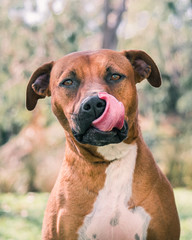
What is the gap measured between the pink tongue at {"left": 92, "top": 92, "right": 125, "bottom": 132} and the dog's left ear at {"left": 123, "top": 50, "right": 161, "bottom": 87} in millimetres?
881

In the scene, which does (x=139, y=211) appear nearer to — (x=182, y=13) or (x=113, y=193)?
(x=113, y=193)

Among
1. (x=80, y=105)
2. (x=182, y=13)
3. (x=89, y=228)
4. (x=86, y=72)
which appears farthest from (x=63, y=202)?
(x=182, y=13)

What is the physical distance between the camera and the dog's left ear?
3.39m

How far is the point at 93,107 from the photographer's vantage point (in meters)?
2.58

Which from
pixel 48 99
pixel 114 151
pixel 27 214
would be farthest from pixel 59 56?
pixel 114 151

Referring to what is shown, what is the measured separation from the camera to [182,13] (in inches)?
560

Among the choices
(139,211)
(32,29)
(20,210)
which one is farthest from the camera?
(32,29)

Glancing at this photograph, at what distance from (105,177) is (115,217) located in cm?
32

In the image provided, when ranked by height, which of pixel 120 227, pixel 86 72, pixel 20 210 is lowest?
pixel 20 210

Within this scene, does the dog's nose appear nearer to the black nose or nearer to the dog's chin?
the black nose

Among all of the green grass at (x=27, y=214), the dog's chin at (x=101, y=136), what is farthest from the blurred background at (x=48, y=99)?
the dog's chin at (x=101, y=136)

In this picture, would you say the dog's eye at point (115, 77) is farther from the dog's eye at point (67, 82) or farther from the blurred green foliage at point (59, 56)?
the blurred green foliage at point (59, 56)

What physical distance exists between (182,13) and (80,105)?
1261 centimetres

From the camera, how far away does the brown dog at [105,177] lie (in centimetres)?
291
